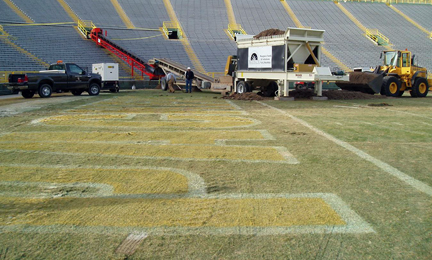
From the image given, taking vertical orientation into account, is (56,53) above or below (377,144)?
above

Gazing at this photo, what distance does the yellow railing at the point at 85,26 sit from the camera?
34.7m

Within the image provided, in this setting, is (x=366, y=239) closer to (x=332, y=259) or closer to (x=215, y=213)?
(x=332, y=259)

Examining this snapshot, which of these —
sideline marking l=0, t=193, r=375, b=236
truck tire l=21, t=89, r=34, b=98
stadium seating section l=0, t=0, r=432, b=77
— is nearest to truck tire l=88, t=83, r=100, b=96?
truck tire l=21, t=89, r=34, b=98

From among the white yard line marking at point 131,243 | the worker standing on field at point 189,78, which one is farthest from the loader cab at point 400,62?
the white yard line marking at point 131,243

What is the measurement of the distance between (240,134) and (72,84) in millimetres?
14306

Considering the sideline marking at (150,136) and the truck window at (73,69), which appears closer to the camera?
the sideline marking at (150,136)

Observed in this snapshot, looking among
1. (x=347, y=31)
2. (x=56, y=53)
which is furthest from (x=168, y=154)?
(x=347, y=31)

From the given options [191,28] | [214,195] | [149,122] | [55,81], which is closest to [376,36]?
[191,28]

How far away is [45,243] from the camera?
2.86 meters

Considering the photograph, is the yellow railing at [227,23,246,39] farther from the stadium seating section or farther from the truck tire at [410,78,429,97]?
the truck tire at [410,78,429,97]

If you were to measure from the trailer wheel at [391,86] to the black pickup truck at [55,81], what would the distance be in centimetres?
1489

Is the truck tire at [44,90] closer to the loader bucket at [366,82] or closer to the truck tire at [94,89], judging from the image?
the truck tire at [94,89]

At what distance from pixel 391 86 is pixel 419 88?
176 centimetres

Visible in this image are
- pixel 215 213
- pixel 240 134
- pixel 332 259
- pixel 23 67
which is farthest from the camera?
pixel 23 67
